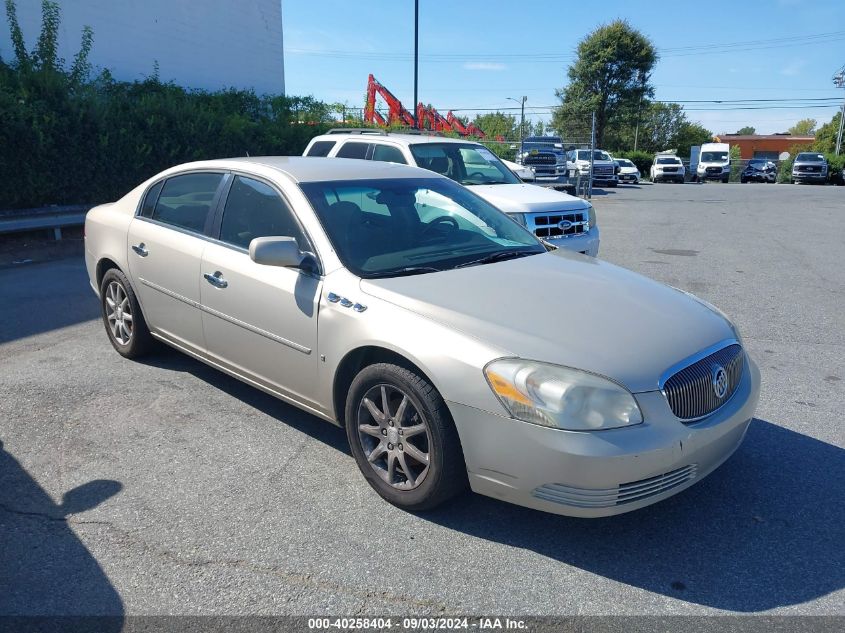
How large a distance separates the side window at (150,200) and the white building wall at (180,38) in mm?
12637

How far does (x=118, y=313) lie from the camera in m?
5.58

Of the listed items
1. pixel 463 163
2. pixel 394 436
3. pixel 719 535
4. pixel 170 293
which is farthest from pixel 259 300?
pixel 463 163

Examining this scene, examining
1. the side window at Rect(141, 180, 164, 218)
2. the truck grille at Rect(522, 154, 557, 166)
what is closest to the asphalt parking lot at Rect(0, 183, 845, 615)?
the side window at Rect(141, 180, 164, 218)

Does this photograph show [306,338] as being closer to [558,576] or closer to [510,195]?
[558,576]

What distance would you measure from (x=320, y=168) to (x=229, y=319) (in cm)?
114

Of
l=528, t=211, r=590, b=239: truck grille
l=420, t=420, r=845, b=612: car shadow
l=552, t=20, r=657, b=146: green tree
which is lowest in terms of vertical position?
l=420, t=420, r=845, b=612: car shadow

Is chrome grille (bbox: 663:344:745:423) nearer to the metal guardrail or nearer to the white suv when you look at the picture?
the white suv

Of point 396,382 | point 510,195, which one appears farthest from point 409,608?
point 510,195

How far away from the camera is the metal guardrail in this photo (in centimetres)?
1079

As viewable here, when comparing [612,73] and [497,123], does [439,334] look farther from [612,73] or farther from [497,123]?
[612,73]

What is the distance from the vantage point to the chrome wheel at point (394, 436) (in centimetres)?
332

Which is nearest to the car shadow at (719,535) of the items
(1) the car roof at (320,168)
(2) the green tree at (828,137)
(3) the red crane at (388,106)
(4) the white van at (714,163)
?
(1) the car roof at (320,168)

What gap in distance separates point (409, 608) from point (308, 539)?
663mm

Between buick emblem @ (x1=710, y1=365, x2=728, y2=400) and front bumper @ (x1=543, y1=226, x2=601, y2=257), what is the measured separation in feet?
17.0
